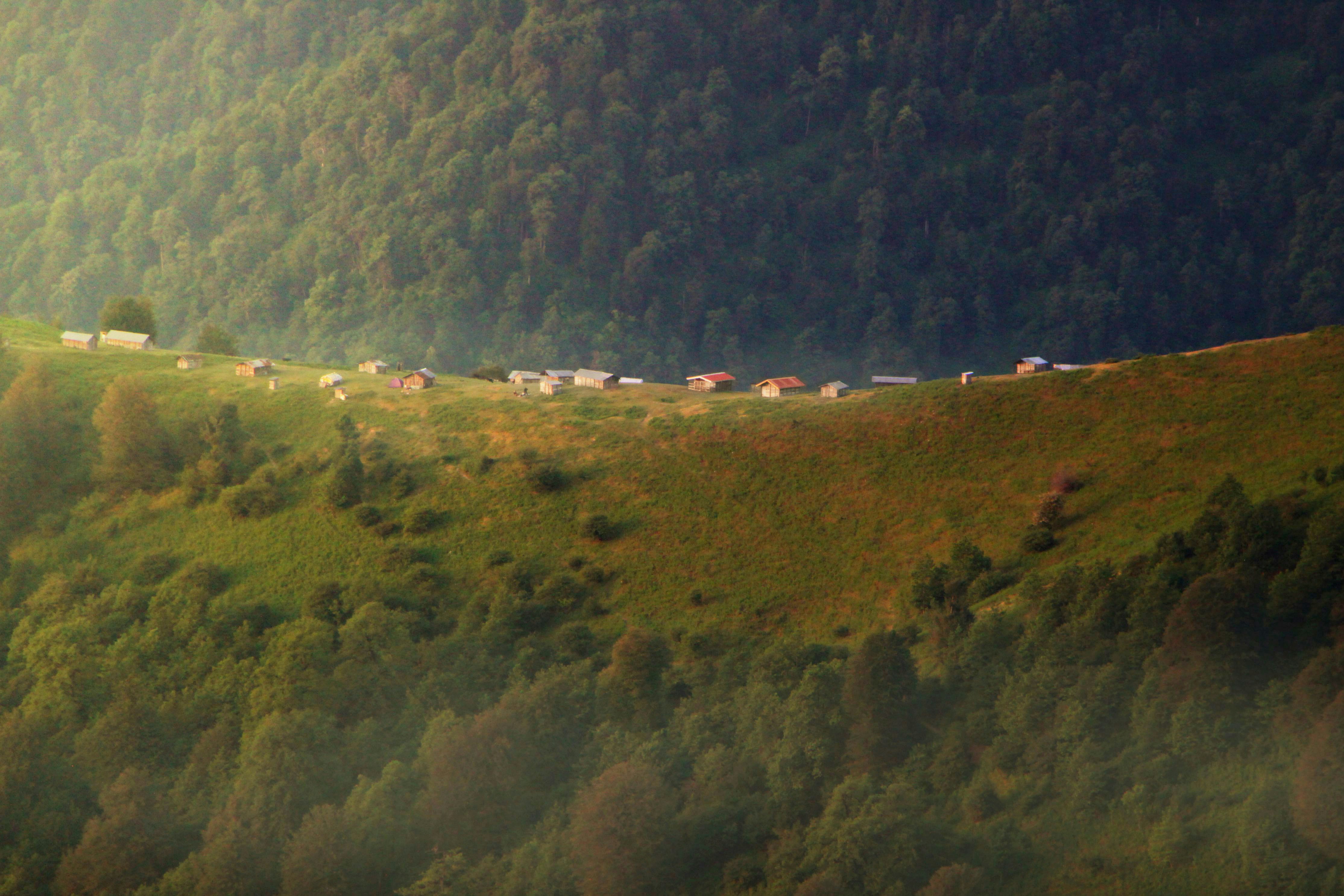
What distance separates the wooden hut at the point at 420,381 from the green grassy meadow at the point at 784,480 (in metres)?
3.14

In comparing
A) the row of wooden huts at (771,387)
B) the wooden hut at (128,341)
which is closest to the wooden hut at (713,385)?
the row of wooden huts at (771,387)

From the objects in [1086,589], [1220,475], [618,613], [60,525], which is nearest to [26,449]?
[60,525]

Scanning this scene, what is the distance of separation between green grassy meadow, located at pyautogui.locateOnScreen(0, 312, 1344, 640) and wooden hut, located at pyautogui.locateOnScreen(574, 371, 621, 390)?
126cm

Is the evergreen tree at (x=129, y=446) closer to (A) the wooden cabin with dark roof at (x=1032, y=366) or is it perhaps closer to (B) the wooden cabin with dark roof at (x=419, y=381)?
(B) the wooden cabin with dark roof at (x=419, y=381)

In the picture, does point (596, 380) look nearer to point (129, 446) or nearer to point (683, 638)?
point (683, 638)

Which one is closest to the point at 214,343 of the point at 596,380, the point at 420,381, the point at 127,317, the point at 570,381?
the point at 127,317

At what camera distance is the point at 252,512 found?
94438 millimetres

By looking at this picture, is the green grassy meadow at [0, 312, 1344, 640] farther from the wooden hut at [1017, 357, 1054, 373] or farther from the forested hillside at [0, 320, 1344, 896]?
the wooden hut at [1017, 357, 1054, 373]

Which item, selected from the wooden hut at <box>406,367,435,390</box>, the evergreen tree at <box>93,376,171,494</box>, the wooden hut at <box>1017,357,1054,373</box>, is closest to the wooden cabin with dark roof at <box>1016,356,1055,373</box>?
the wooden hut at <box>1017,357,1054,373</box>

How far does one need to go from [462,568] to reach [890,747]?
33619 mm

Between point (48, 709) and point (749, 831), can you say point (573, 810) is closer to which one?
point (749, 831)

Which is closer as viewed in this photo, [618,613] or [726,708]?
[726,708]

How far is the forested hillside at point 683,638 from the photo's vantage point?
5809cm

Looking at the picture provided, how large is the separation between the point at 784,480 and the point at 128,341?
70.9 m
